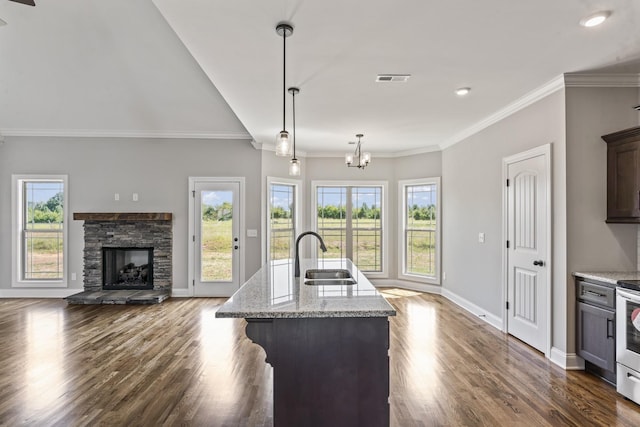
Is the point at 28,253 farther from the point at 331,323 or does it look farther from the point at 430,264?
the point at 430,264

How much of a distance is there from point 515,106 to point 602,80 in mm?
834

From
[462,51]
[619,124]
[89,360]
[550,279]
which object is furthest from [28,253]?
[619,124]

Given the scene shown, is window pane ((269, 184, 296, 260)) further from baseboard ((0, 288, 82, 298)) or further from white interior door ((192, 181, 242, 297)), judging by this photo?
baseboard ((0, 288, 82, 298))

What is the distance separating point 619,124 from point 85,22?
5.70m

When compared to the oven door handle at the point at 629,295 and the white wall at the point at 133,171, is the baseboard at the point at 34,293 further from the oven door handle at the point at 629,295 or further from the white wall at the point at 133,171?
the oven door handle at the point at 629,295

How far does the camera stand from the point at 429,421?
2.35 metres

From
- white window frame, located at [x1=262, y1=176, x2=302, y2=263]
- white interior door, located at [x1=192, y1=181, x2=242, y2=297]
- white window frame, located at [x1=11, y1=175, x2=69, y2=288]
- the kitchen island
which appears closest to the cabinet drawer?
the kitchen island

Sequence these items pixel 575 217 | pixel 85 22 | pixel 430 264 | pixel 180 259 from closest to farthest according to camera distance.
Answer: pixel 575 217 < pixel 85 22 < pixel 180 259 < pixel 430 264

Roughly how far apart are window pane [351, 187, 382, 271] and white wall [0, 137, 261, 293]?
198 centimetres

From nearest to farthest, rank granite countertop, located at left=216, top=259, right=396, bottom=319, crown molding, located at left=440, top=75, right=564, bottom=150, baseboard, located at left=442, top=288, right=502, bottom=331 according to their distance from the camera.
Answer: granite countertop, located at left=216, top=259, right=396, bottom=319
crown molding, located at left=440, top=75, right=564, bottom=150
baseboard, located at left=442, top=288, right=502, bottom=331

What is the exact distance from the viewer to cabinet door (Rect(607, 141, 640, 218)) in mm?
2922

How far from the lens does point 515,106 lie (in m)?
3.92

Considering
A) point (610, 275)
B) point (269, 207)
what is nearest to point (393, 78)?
point (610, 275)

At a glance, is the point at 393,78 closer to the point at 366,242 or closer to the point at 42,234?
the point at 366,242
